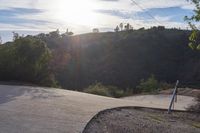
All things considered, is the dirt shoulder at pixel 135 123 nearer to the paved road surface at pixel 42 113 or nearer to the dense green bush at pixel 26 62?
the paved road surface at pixel 42 113

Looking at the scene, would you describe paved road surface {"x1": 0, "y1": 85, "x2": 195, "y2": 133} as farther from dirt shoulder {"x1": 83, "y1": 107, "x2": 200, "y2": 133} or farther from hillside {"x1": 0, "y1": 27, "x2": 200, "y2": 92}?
hillside {"x1": 0, "y1": 27, "x2": 200, "y2": 92}

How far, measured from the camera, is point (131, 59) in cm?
7138

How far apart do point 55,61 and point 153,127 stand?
1783 centimetres

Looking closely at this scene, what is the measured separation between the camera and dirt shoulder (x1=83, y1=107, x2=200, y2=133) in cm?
1133

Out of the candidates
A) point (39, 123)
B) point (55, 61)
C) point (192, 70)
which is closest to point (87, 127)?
point (39, 123)

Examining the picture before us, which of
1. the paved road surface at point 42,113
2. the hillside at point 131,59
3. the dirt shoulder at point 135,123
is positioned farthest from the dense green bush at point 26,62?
the hillside at point 131,59

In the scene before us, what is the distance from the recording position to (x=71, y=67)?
203 feet

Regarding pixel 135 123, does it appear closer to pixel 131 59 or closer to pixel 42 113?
pixel 42 113

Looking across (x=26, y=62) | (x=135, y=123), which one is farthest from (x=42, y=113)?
(x=26, y=62)

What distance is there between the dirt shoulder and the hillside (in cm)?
4170

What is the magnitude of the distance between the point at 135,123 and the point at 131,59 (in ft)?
194

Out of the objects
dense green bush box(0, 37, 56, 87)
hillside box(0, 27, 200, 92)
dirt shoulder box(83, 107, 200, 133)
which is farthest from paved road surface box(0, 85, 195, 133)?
hillside box(0, 27, 200, 92)

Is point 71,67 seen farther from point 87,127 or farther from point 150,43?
point 87,127

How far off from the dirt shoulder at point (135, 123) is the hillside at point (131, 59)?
137ft
